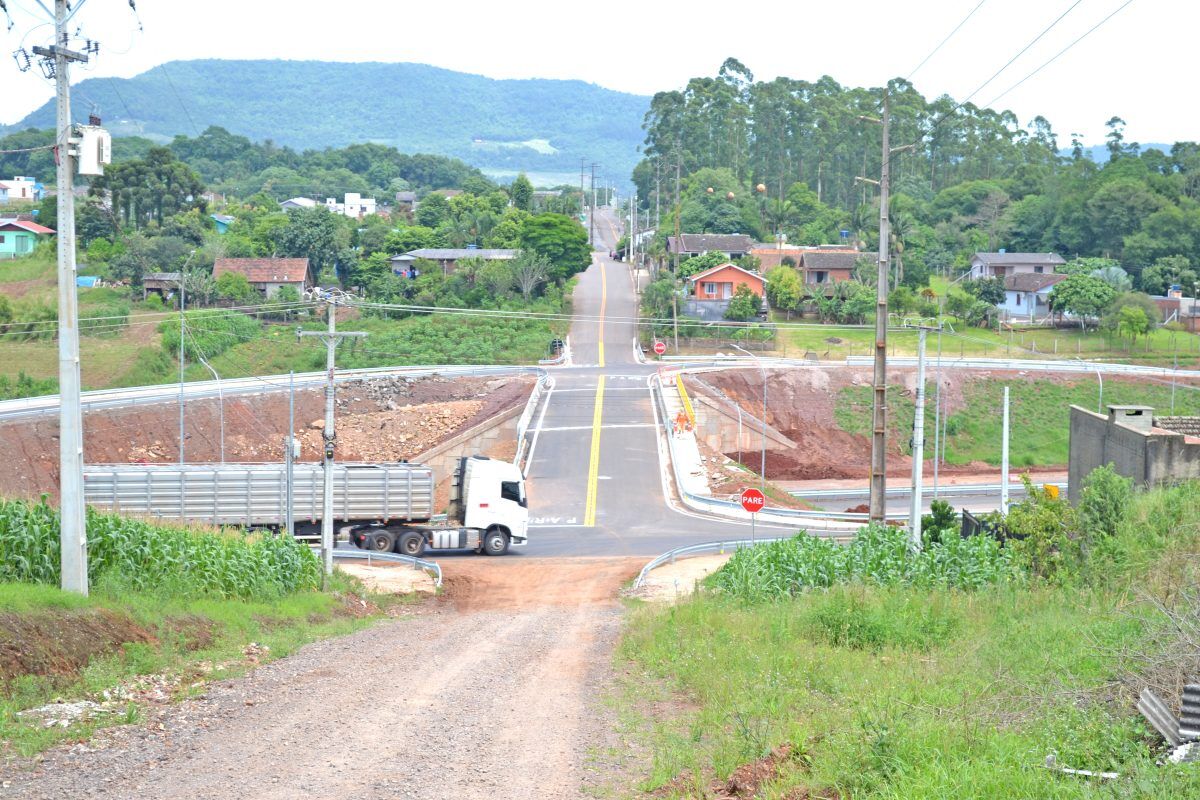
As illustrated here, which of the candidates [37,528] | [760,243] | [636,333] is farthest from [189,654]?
[760,243]

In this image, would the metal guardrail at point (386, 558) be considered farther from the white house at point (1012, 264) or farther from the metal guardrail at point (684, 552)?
the white house at point (1012, 264)

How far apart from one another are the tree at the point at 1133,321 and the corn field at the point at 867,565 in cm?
7955

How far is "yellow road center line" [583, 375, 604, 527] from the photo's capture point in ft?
169

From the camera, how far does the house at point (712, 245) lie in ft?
393

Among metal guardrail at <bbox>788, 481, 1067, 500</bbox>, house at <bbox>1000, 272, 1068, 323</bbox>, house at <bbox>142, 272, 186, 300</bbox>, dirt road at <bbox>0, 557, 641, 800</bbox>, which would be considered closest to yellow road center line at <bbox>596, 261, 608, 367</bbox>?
metal guardrail at <bbox>788, 481, 1067, 500</bbox>

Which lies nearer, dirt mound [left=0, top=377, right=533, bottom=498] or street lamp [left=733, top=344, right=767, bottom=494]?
dirt mound [left=0, top=377, right=533, bottom=498]

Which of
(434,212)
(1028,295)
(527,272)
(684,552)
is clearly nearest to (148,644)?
(684,552)

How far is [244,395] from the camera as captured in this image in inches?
2751

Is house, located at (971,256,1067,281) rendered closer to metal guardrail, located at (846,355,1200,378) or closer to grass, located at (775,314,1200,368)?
grass, located at (775,314,1200,368)

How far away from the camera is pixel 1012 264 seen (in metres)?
118

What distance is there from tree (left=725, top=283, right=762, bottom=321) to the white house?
25389 millimetres

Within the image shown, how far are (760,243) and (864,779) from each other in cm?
12688

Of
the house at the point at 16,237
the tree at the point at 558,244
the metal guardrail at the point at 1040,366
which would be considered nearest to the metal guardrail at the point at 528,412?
the metal guardrail at the point at 1040,366

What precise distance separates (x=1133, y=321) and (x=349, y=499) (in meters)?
78.5
